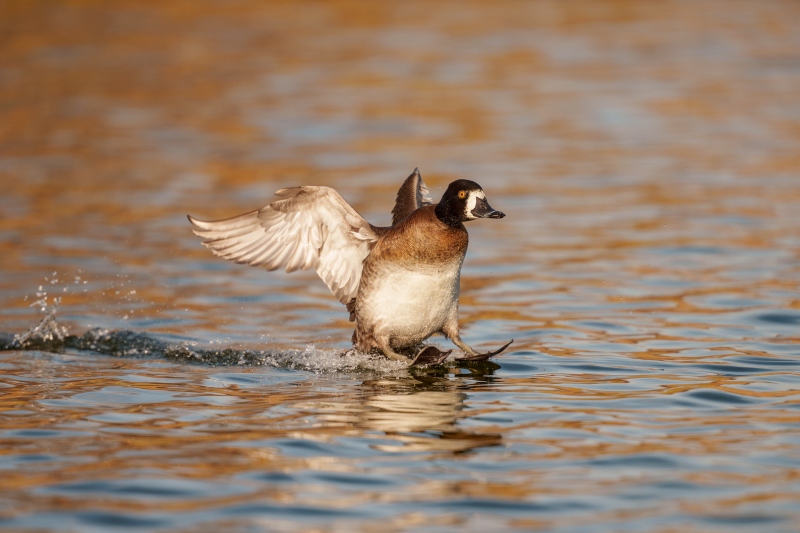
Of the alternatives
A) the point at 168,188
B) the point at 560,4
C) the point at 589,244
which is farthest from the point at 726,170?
the point at 560,4

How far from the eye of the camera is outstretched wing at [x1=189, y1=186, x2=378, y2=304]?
8695mm

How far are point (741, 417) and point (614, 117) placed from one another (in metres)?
13.5

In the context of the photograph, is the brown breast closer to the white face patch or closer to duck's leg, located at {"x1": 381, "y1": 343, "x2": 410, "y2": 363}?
the white face patch

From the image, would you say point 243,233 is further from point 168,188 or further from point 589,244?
point 168,188

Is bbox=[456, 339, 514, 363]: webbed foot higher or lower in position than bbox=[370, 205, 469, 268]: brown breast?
lower

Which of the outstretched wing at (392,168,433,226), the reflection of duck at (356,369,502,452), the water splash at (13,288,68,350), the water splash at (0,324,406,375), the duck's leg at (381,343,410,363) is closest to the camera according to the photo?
the reflection of duck at (356,369,502,452)

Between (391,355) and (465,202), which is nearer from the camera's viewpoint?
(465,202)

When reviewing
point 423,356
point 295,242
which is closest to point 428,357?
point 423,356

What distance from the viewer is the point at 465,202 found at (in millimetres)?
7910

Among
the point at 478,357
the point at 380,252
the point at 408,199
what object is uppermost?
the point at 408,199

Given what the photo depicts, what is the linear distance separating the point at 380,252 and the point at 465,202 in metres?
0.77

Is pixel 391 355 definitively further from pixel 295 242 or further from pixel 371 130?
pixel 371 130

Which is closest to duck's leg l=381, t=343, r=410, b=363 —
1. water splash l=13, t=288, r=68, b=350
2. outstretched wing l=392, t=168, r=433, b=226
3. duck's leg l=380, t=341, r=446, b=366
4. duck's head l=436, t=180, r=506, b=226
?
duck's leg l=380, t=341, r=446, b=366

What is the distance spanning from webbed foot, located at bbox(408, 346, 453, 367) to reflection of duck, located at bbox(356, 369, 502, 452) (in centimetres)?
11
